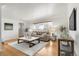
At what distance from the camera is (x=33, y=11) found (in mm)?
1928

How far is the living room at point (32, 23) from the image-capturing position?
1.90 meters

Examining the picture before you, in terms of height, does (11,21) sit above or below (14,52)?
above

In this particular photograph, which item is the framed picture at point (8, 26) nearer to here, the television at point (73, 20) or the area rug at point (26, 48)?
the area rug at point (26, 48)

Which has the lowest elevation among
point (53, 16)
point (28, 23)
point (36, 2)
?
point (28, 23)

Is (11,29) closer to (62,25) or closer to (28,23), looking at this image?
(28,23)

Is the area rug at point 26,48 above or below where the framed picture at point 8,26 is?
below

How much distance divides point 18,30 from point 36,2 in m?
0.63

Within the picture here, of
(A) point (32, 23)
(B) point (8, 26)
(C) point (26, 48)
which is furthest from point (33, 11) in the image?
(C) point (26, 48)

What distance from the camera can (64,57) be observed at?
1963 mm

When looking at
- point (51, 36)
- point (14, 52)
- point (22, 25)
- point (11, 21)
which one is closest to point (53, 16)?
point (51, 36)

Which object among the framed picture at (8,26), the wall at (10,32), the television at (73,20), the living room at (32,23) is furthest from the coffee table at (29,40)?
the television at (73,20)

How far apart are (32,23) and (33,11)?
228mm

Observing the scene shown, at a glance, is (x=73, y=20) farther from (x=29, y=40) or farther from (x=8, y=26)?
(x=8, y=26)

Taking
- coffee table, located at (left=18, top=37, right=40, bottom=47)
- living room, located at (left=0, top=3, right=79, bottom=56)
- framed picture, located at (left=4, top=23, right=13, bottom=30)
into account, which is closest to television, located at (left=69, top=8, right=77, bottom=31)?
living room, located at (left=0, top=3, right=79, bottom=56)
